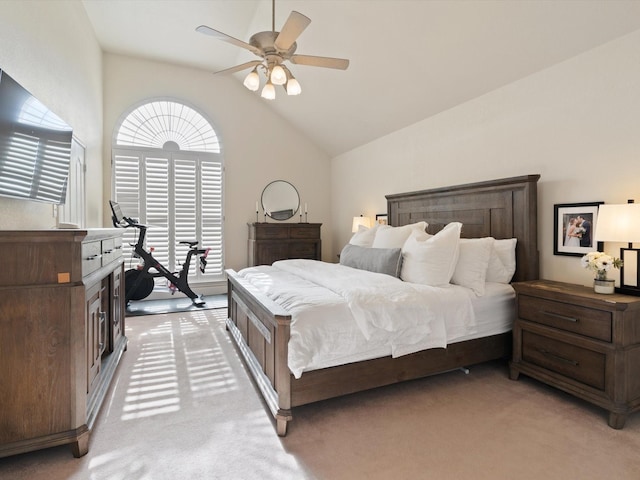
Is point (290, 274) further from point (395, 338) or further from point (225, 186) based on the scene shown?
point (225, 186)

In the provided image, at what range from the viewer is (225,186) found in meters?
6.10

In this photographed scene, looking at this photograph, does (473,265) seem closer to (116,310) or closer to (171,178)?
(116,310)

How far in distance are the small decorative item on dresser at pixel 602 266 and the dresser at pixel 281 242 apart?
13.6 ft

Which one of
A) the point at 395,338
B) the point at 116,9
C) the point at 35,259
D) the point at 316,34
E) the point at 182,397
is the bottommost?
the point at 182,397

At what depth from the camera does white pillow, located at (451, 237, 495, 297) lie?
286 centimetres

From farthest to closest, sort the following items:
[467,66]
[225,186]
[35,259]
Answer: [225,186] → [467,66] → [35,259]

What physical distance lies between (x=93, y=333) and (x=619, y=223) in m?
3.36

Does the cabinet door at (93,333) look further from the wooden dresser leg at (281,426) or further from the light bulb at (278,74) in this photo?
the light bulb at (278,74)

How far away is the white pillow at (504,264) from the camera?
3115 millimetres

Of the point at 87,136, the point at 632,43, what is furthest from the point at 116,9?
the point at 632,43

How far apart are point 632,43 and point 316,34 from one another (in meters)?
2.84

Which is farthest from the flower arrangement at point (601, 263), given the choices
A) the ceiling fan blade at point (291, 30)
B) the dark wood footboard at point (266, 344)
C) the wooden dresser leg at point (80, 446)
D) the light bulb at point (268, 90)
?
the wooden dresser leg at point (80, 446)

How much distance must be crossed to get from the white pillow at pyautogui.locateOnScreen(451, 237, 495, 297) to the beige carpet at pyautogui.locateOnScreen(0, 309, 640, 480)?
0.73 m

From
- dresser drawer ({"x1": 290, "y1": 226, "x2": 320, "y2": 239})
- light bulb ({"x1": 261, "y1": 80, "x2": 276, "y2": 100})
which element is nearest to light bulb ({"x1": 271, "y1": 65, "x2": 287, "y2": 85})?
light bulb ({"x1": 261, "y1": 80, "x2": 276, "y2": 100})
